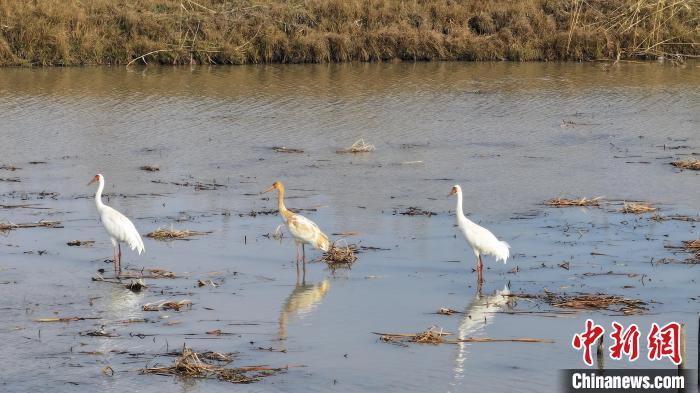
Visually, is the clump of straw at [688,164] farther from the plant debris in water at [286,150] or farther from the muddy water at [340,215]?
the plant debris in water at [286,150]

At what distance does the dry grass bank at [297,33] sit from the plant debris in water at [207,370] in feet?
71.7

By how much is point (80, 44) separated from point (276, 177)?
586 inches

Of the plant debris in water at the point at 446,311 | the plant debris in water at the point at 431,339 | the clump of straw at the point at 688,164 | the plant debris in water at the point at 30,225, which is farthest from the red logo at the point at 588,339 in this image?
the clump of straw at the point at 688,164

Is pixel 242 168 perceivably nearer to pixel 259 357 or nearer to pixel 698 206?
pixel 698 206

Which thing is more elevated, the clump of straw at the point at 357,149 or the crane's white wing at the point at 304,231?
the clump of straw at the point at 357,149

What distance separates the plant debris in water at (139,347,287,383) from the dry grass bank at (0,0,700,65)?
2184cm

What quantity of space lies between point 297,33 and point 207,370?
23.3m

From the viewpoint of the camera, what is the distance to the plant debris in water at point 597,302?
1074 centimetres

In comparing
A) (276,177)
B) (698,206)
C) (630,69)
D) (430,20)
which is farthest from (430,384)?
(430,20)

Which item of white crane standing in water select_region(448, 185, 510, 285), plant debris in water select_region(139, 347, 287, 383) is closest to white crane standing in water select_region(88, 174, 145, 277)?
plant debris in water select_region(139, 347, 287, 383)

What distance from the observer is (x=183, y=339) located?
996 cm

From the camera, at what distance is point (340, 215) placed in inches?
590

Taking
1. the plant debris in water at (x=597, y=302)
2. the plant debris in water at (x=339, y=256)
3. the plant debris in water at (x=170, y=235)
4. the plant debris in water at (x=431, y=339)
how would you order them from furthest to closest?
the plant debris in water at (x=170, y=235) → the plant debris in water at (x=339, y=256) → the plant debris in water at (x=597, y=302) → the plant debris in water at (x=431, y=339)

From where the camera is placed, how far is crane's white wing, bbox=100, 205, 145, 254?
41.2 feet
